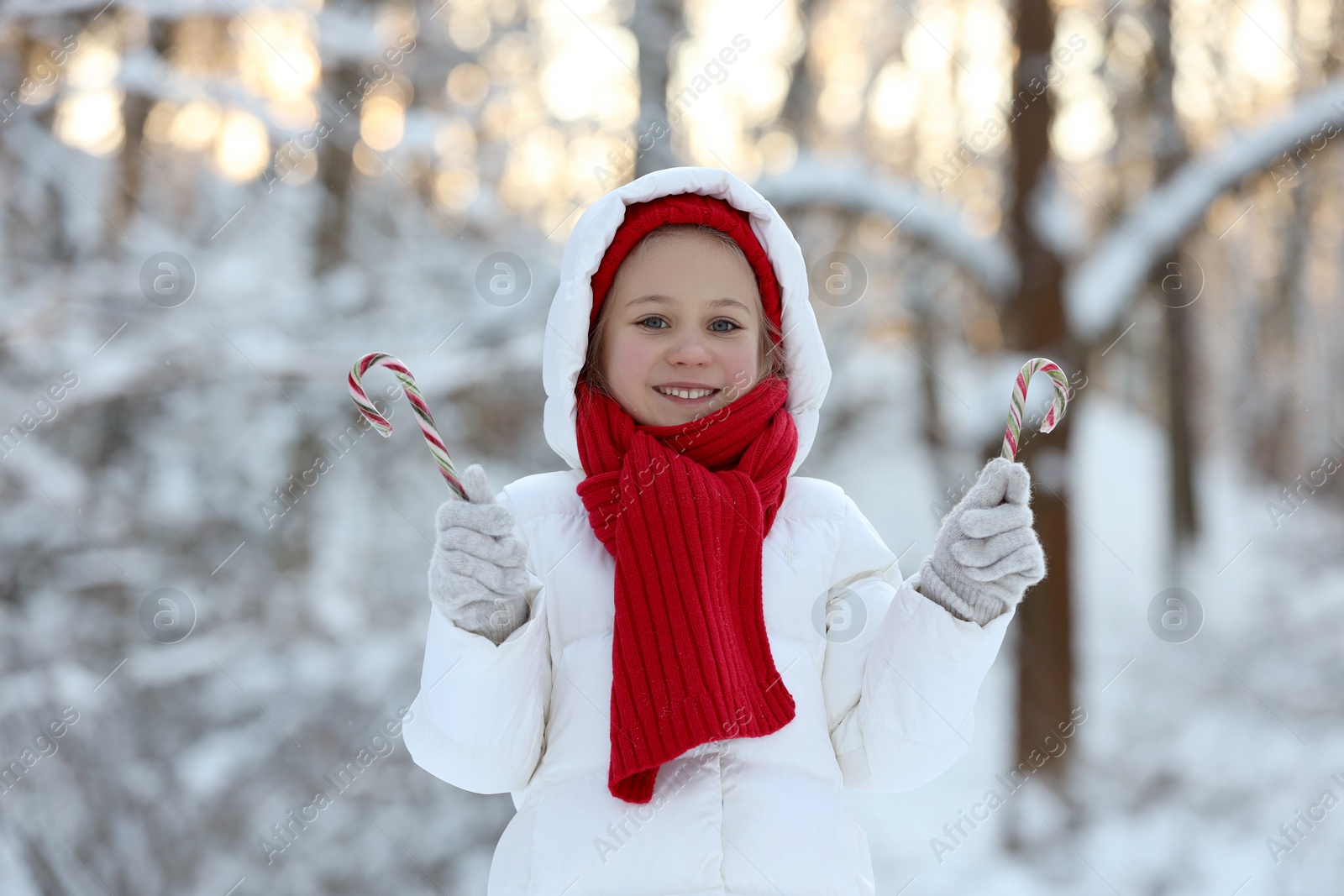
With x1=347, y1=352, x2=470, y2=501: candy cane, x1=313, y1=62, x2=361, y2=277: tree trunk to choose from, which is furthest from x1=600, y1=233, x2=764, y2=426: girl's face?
x1=313, y1=62, x2=361, y2=277: tree trunk

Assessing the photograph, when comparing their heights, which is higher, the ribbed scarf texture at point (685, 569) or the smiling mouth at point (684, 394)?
the smiling mouth at point (684, 394)

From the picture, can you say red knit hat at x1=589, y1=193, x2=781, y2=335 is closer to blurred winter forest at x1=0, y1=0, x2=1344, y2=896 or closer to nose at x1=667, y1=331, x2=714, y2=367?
nose at x1=667, y1=331, x2=714, y2=367

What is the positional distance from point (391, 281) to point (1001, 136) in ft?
13.8

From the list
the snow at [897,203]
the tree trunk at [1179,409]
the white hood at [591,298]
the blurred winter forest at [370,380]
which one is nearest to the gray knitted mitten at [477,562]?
the white hood at [591,298]

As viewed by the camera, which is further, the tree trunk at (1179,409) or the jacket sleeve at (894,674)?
the tree trunk at (1179,409)

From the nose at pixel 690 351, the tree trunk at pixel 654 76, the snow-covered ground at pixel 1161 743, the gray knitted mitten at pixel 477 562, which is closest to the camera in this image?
the gray knitted mitten at pixel 477 562

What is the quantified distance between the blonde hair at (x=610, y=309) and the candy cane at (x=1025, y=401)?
47 cm

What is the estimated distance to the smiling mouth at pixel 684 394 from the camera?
1782 millimetres

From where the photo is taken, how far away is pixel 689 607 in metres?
1.60

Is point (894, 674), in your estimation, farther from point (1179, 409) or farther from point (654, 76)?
point (1179, 409)

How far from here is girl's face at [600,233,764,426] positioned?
1762mm

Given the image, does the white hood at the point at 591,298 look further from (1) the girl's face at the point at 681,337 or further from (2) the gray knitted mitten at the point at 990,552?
(2) the gray knitted mitten at the point at 990,552

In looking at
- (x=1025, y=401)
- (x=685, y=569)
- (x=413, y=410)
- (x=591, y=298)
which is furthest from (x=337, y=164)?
(x=1025, y=401)

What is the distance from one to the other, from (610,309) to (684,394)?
0.76 ft
